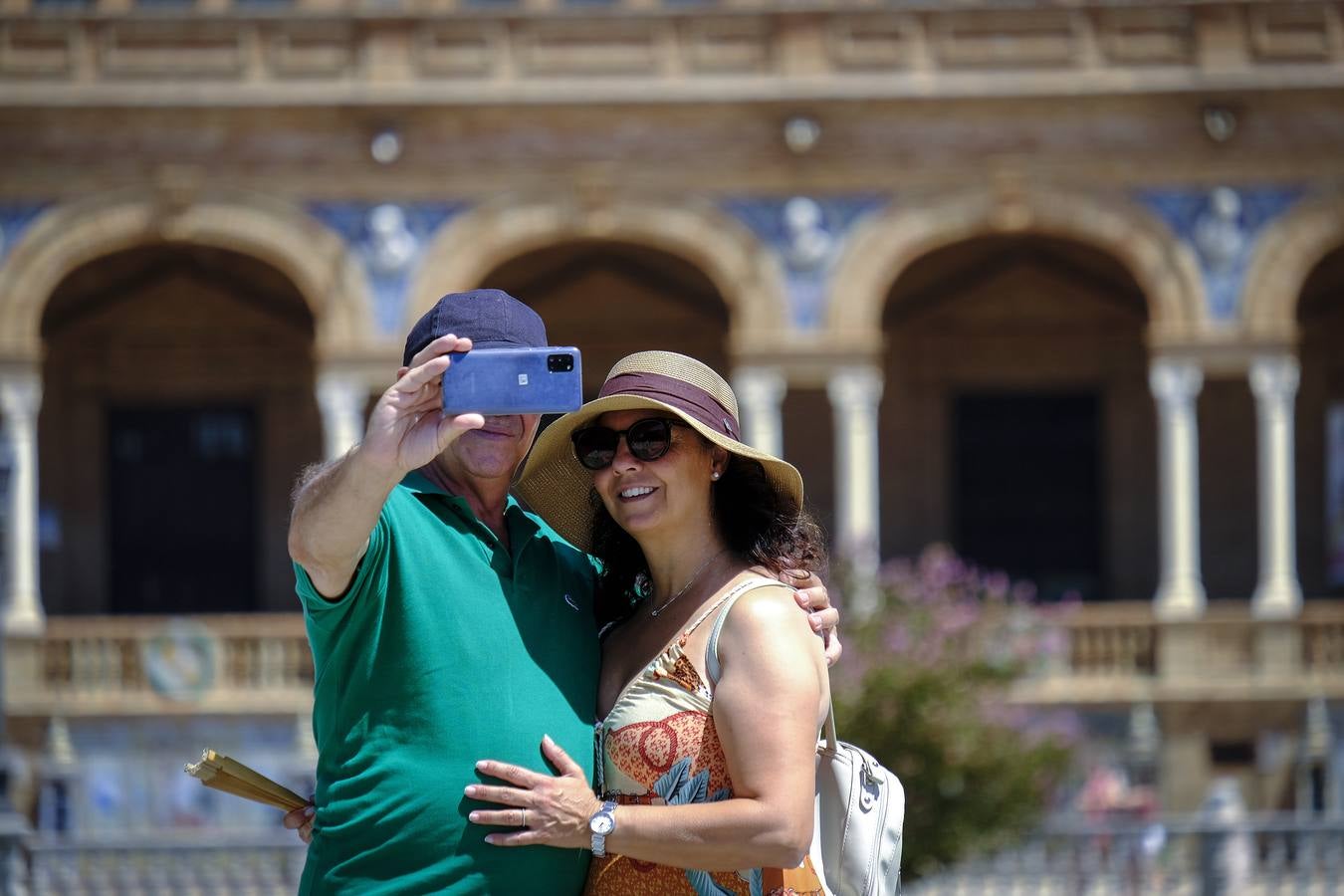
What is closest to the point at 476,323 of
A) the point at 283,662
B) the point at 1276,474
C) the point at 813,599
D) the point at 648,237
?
the point at 813,599

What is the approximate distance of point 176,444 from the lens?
20.0 meters

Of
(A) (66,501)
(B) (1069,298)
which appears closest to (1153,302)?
(B) (1069,298)

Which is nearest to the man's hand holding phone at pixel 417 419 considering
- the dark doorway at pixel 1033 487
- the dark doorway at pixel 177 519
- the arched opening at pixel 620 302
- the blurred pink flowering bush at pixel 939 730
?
the blurred pink flowering bush at pixel 939 730

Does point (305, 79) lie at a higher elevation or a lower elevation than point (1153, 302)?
higher

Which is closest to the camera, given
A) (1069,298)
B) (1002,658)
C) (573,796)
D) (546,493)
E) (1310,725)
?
(573,796)

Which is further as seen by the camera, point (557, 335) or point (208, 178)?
point (557, 335)

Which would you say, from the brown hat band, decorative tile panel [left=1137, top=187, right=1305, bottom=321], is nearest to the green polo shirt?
the brown hat band

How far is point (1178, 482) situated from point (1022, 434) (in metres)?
2.75

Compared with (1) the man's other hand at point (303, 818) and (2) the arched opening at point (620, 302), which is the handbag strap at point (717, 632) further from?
(2) the arched opening at point (620, 302)

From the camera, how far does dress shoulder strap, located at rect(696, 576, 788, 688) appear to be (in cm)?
351

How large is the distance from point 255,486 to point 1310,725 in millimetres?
9906

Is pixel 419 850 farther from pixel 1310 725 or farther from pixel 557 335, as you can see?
pixel 557 335

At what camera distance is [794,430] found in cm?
1966

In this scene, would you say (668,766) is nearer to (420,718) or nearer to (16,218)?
(420,718)
